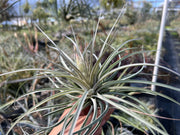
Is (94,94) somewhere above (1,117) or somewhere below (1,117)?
above

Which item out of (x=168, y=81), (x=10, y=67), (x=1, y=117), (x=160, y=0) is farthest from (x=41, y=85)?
(x=160, y=0)

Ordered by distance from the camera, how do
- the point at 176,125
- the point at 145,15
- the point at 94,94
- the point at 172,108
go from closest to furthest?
the point at 94,94, the point at 176,125, the point at 172,108, the point at 145,15

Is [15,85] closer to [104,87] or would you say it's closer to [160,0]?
[104,87]

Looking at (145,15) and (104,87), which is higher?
(145,15)

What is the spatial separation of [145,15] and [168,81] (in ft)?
25.8

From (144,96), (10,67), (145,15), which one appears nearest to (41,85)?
(10,67)

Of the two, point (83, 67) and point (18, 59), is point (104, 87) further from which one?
point (18, 59)

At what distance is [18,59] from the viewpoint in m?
2.32

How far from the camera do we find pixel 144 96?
6.59 feet

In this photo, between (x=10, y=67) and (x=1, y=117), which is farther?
(x=10, y=67)

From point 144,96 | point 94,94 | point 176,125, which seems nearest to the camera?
point 94,94

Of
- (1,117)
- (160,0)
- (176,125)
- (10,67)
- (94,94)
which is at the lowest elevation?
(176,125)

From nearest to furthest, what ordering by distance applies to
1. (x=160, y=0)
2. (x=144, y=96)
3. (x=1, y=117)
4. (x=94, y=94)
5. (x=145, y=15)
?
1. (x=94, y=94)
2. (x=1, y=117)
3. (x=144, y=96)
4. (x=145, y=15)
5. (x=160, y=0)

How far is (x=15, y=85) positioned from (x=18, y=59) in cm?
43
